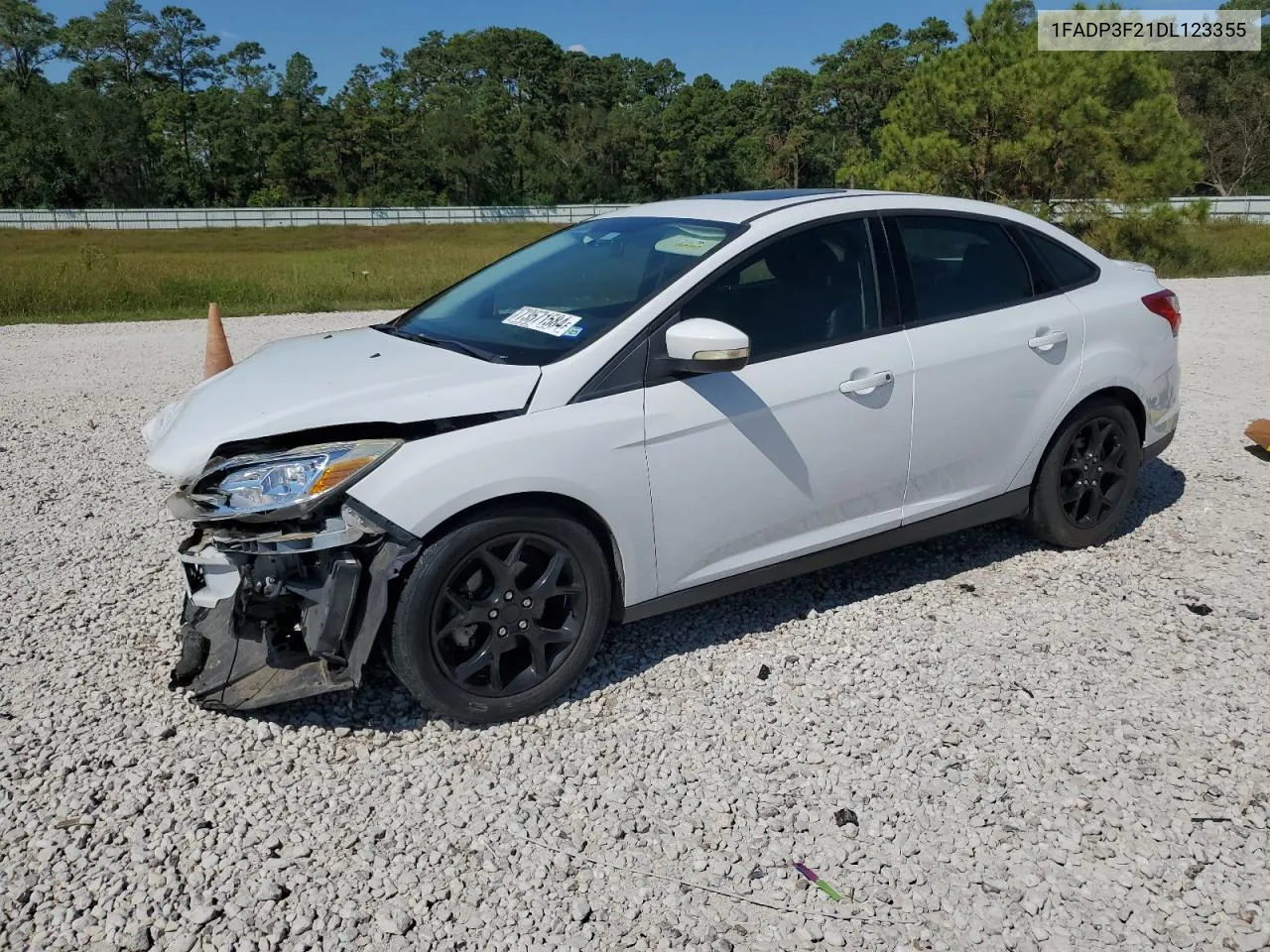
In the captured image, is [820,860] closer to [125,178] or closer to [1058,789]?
[1058,789]

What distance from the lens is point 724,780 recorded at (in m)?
3.30

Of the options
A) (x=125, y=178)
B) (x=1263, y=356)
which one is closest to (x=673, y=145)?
(x=125, y=178)

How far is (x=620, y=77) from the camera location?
398ft

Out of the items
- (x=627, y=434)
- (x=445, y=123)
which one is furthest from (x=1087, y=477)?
(x=445, y=123)

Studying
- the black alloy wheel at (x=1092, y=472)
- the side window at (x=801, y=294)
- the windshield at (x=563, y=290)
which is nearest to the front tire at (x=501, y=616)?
the windshield at (x=563, y=290)

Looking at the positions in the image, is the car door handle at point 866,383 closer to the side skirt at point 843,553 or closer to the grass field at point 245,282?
the side skirt at point 843,553

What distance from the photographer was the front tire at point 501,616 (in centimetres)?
334

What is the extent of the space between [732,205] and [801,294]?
63 centimetres

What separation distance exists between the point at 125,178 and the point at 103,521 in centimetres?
8295

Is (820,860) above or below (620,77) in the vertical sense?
below

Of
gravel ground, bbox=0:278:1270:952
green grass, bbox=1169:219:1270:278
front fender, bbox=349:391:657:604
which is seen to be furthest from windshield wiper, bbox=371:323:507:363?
green grass, bbox=1169:219:1270:278

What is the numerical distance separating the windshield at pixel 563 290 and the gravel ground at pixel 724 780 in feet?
4.48

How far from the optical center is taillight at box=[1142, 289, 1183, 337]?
5090 millimetres

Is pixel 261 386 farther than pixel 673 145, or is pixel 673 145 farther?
pixel 673 145
